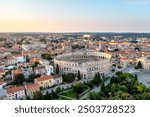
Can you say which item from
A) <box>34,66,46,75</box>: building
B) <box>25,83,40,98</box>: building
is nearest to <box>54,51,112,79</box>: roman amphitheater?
<box>34,66,46,75</box>: building

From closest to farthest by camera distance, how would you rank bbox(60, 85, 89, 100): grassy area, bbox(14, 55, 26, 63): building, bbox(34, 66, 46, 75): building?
1. bbox(60, 85, 89, 100): grassy area
2. bbox(34, 66, 46, 75): building
3. bbox(14, 55, 26, 63): building

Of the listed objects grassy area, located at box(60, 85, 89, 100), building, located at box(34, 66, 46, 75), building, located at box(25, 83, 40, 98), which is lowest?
grassy area, located at box(60, 85, 89, 100)

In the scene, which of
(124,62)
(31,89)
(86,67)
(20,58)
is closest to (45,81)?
(31,89)

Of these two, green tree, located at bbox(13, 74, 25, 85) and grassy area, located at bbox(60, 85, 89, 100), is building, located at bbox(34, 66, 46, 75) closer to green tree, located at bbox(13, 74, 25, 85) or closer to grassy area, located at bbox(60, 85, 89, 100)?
green tree, located at bbox(13, 74, 25, 85)

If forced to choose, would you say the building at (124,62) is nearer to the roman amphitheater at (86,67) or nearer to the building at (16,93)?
the roman amphitheater at (86,67)

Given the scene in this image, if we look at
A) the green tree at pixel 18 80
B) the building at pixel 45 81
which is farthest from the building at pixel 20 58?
the building at pixel 45 81

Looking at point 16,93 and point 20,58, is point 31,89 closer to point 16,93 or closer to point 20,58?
point 16,93
